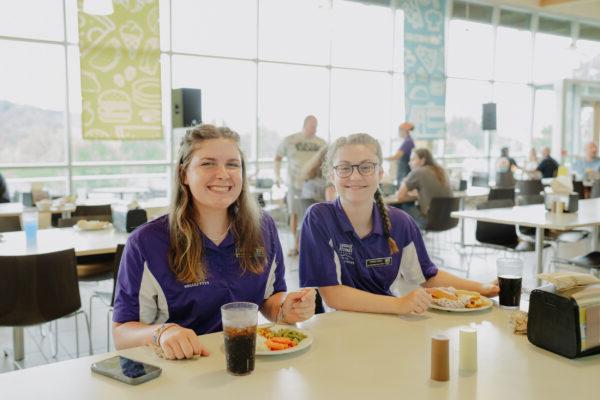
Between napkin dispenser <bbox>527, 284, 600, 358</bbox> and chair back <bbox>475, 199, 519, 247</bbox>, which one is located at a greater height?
napkin dispenser <bbox>527, 284, 600, 358</bbox>

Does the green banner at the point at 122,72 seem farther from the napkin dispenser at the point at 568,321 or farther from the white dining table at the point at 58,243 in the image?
the napkin dispenser at the point at 568,321

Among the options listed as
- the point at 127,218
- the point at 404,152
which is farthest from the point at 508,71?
the point at 127,218

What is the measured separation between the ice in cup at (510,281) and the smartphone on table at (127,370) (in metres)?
1.21

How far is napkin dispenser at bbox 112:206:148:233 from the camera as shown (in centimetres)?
406

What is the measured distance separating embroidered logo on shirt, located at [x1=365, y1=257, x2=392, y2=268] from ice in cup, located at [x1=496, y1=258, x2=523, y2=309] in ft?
1.46

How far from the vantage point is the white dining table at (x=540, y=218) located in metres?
4.33

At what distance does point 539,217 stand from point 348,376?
373 centimetres

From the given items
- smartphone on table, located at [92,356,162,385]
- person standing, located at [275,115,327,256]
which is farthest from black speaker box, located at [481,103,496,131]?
smartphone on table, located at [92,356,162,385]

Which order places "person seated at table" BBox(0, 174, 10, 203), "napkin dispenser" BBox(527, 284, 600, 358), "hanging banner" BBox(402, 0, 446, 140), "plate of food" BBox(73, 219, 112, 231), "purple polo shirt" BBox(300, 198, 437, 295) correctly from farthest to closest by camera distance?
1. "hanging banner" BBox(402, 0, 446, 140)
2. "person seated at table" BBox(0, 174, 10, 203)
3. "plate of food" BBox(73, 219, 112, 231)
4. "purple polo shirt" BBox(300, 198, 437, 295)
5. "napkin dispenser" BBox(527, 284, 600, 358)

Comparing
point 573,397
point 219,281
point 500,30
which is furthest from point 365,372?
point 500,30

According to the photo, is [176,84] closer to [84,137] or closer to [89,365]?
[84,137]

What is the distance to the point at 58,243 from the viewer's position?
3.64m

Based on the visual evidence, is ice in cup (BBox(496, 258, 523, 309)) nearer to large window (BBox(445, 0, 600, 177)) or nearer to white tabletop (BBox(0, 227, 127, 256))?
white tabletop (BBox(0, 227, 127, 256))

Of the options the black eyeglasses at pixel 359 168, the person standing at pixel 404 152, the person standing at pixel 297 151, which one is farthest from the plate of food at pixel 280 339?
the person standing at pixel 404 152
